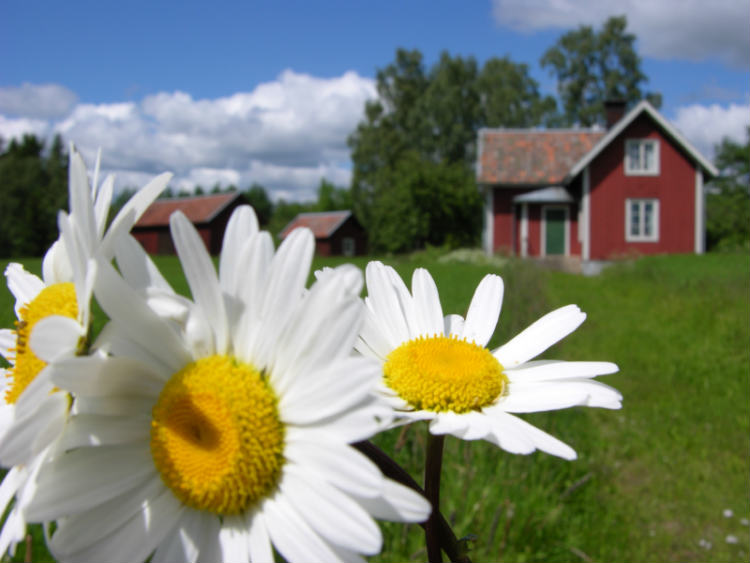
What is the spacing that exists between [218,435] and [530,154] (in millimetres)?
25655

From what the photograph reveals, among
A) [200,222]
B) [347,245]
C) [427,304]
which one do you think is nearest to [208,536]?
[427,304]

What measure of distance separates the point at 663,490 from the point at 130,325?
481 cm

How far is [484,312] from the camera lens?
0.92m

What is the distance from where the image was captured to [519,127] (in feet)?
120

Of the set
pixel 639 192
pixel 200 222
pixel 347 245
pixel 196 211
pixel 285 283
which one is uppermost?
pixel 639 192

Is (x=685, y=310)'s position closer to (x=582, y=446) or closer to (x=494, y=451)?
(x=582, y=446)

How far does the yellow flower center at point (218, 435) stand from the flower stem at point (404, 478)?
0.29ft

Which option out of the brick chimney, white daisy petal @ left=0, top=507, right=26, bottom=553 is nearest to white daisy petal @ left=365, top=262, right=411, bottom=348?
white daisy petal @ left=0, top=507, right=26, bottom=553

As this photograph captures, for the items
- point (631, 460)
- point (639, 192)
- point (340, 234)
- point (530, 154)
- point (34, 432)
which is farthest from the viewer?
point (340, 234)

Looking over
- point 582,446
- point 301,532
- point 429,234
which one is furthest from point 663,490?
point 429,234

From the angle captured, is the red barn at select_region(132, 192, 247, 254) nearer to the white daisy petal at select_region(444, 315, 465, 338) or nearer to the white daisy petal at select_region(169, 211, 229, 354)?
the white daisy petal at select_region(169, 211, 229, 354)

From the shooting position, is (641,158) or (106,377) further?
(641,158)

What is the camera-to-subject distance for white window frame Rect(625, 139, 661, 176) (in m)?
21.4

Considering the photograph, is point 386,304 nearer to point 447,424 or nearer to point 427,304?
point 427,304
